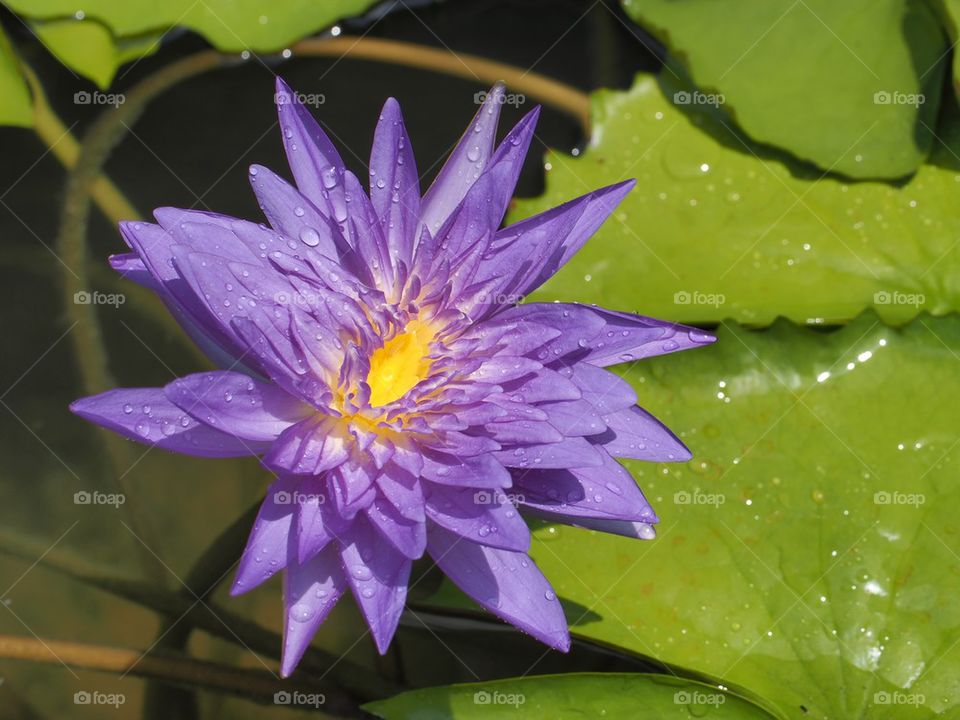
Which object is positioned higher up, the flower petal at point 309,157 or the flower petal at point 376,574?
the flower petal at point 309,157

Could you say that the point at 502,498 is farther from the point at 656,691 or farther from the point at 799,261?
the point at 799,261

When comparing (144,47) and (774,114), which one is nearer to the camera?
(774,114)

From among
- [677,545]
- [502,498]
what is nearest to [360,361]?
[502,498]

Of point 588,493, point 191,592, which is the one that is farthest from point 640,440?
point 191,592

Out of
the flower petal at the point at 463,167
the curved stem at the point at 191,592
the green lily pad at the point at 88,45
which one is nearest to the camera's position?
the flower petal at the point at 463,167

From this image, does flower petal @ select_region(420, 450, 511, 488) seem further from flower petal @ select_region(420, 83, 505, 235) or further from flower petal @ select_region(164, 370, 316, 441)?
flower petal @ select_region(420, 83, 505, 235)

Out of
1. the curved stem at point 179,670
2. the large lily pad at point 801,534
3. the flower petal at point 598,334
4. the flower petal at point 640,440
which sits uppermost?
the flower petal at point 598,334

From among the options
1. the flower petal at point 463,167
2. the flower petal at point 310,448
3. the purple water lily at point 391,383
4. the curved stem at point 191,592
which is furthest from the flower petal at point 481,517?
the curved stem at point 191,592

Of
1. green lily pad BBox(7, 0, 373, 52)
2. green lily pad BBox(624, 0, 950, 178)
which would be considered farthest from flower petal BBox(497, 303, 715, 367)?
green lily pad BBox(7, 0, 373, 52)

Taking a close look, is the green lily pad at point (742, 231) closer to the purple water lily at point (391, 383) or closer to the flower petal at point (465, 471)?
the purple water lily at point (391, 383)
